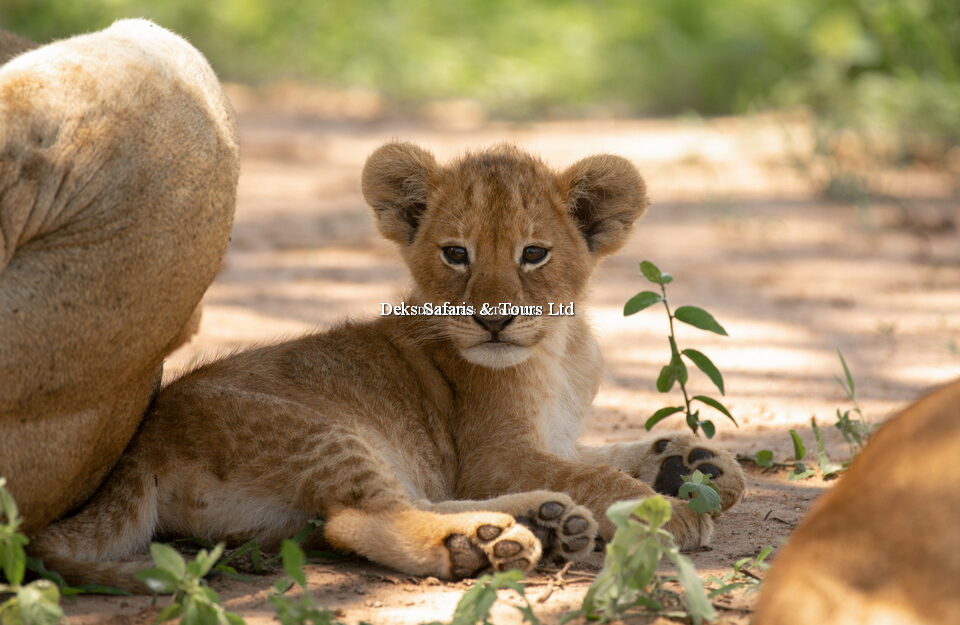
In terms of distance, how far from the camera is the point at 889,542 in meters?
2.33

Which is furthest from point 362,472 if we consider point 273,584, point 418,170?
point 418,170

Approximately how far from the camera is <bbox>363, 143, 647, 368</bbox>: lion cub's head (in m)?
4.27

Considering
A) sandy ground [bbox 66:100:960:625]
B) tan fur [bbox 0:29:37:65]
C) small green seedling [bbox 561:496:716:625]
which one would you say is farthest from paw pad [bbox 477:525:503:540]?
tan fur [bbox 0:29:37:65]

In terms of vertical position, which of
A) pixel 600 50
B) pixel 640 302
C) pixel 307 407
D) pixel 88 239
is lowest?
pixel 307 407

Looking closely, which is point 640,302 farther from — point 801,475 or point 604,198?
point 801,475

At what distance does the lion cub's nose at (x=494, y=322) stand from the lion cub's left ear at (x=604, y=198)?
0.69 m

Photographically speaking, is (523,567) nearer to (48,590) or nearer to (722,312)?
(48,590)

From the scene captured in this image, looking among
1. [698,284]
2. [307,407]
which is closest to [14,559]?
[307,407]

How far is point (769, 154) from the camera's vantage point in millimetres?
11141

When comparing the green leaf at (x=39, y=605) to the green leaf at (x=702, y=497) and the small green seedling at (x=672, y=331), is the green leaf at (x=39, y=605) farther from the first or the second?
the small green seedling at (x=672, y=331)

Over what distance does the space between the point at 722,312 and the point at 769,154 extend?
4.25 m

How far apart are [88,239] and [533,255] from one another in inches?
67.4

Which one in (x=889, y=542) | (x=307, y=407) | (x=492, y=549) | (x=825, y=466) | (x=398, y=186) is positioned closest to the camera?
(x=889, y=542)

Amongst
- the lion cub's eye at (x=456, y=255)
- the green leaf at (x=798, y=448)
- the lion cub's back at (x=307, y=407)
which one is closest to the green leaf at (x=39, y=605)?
the lion cub's back at (x=307, y=407)
